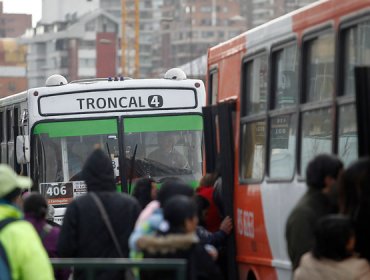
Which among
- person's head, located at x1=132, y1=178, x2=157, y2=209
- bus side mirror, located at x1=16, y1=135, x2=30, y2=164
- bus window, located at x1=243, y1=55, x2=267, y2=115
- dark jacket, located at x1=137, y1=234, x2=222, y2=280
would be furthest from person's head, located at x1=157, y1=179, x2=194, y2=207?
bus side mirror, located at x1=16, y1=135, x2=30, y2=164

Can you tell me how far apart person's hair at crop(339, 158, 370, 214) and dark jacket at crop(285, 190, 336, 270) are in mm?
508

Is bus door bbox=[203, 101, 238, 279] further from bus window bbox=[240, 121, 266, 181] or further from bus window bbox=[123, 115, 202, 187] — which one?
bus window bbox=[123, 115, 202, 187]

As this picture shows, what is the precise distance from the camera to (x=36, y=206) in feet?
35.4

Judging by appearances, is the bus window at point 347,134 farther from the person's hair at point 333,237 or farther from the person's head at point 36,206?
the person's head at point 36,206

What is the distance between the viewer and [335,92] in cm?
1001

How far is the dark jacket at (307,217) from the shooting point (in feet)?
28.9

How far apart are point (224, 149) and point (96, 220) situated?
3217mm

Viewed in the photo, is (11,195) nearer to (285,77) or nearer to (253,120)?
(285,77)

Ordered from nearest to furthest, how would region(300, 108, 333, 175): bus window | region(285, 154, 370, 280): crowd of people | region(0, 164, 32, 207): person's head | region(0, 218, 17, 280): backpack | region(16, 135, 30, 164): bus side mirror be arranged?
1. region(0, 218, 17, 280): backpack
2. region(0, 164, 32, 207): person's head
3. region(285, 154, 370, 280): crowd of people
4. region(300, 108, 333, 175): bus window
5. region(16, 135, 30, 164): bus side mirror

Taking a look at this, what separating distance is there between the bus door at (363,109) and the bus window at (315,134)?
141 centimetres

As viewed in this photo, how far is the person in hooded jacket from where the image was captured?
967cm

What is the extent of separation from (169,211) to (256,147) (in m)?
4.27

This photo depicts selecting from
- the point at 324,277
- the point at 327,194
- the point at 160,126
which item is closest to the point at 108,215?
the point at 327,194

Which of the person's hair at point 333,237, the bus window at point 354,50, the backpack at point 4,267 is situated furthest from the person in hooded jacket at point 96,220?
the backpack at point 4,267
